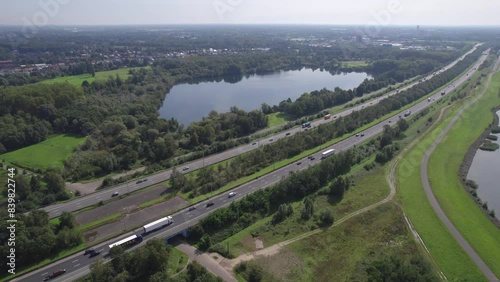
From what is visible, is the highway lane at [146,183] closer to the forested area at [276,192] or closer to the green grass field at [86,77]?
the forested area at [276,192]

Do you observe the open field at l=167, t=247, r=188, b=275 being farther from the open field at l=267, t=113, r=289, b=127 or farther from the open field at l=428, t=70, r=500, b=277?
the open field at l=267, t=113, r=289, b=127

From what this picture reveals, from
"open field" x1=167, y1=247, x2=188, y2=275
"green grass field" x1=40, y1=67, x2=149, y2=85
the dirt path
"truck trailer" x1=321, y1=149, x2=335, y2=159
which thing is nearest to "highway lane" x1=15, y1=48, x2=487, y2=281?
"truck trailer" x1=321, y1=149, x2=335, y2=159

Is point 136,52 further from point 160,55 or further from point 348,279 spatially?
point 348,279

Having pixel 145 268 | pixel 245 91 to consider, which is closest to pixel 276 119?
pixel 245 91

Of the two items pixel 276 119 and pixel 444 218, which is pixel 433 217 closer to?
pixel 444 218

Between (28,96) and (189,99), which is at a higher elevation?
(28,96)

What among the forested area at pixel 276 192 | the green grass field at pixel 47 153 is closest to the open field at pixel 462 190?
the forested area at pixel 276 192

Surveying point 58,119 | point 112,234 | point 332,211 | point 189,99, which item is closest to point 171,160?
point 112,234
